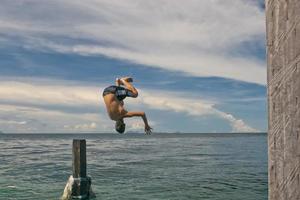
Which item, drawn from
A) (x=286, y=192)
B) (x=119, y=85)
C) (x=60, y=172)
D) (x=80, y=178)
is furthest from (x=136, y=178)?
(x=286, y=192)

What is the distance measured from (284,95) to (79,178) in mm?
15235

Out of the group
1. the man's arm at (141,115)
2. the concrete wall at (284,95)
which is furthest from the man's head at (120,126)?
the concrete wall at (284,95)

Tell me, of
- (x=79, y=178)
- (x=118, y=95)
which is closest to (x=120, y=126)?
(x=118, y=95)

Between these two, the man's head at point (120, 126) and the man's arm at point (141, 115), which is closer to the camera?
the man's arm at point (141, 115)

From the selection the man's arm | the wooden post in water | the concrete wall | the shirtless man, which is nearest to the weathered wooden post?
the wooden post in water

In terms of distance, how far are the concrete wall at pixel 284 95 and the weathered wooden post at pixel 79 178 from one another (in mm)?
14257

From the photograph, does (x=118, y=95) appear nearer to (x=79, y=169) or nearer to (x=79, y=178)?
(x=79, y=169)

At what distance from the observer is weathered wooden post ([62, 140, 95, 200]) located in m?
16.1

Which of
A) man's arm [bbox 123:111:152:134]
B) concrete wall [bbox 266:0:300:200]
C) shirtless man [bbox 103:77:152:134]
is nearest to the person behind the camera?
concrete wall [bbox 266:0:300:200]

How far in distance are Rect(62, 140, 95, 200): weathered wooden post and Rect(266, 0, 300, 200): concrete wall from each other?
46.8ft

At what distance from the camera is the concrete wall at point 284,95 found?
2203mm

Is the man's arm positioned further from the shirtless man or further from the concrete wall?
the concrete wall

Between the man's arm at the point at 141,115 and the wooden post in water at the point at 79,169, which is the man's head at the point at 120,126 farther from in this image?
the wooden post in water at the point at 79,169

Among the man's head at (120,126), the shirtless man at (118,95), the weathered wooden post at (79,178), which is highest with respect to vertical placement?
the shirtless man at (118,95)
